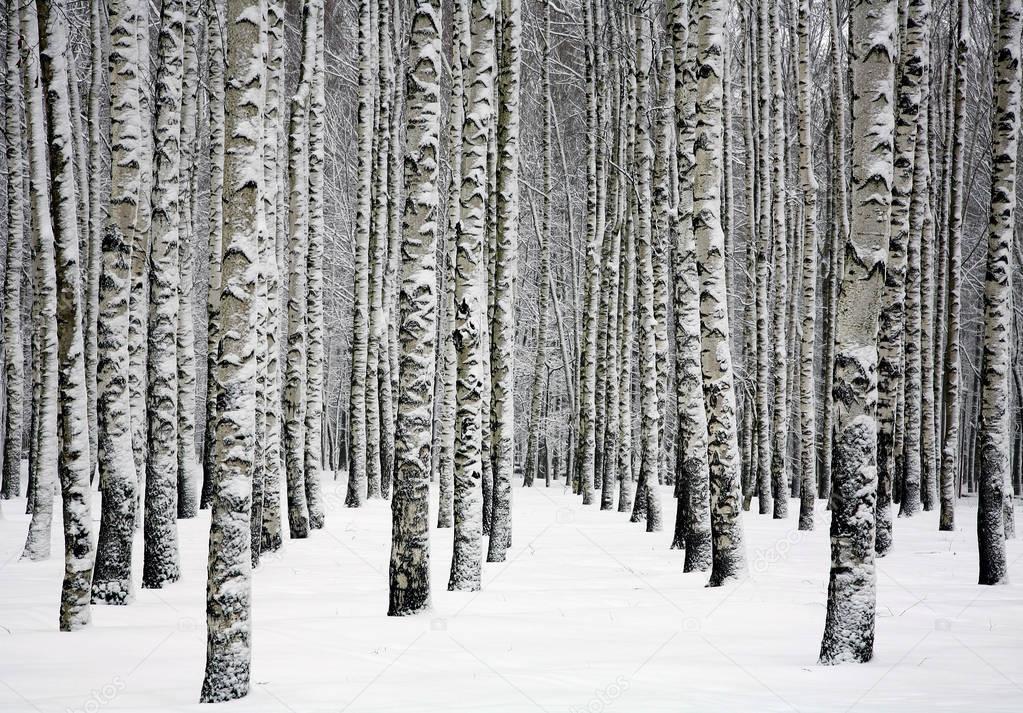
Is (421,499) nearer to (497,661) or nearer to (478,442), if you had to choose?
(478,442)

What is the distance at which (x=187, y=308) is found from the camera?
44.5ft

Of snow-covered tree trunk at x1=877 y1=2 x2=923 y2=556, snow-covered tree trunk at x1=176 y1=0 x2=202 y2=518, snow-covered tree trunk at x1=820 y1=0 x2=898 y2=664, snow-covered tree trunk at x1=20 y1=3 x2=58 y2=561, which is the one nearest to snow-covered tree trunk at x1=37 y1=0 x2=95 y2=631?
snow-covered tree trunk at x1=20 y1=3 x2=58 y2=561

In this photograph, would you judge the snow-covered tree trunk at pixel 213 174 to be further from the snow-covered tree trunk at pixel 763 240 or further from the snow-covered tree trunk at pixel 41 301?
the snow-covered tree trunk at pixel 763 240

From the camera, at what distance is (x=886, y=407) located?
11164mm

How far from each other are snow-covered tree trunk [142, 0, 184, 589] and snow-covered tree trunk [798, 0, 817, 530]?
992cm

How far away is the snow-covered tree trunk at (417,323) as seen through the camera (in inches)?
283

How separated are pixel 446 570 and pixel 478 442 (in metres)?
2.37

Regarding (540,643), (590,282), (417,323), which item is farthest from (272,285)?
(590,282)

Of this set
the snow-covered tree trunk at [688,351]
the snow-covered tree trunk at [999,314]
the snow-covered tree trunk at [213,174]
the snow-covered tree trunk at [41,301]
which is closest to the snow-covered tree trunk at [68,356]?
the snow-covered tree trunk at [41,301]

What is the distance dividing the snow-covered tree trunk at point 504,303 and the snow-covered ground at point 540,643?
750 millimetres

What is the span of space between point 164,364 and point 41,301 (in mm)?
2078

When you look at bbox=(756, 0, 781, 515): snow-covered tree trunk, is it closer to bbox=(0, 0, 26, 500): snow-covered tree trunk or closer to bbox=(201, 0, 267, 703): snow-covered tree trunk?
bbox=(201, 0, 267, 703): snow-covered tree trunk

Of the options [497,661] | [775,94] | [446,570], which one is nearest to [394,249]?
[775,94]

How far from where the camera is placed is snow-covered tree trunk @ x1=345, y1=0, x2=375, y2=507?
1521 cm
